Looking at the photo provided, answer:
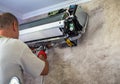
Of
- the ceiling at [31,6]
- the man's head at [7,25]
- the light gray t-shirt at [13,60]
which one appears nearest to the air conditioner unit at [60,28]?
the ceiling at [31,6]

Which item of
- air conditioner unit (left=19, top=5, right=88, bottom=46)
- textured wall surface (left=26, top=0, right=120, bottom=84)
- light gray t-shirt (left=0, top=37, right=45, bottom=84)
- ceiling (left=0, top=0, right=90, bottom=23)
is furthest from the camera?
ceiling (left=0, top=0, right=90, bottom=23)

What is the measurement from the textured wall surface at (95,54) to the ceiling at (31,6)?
36 cm

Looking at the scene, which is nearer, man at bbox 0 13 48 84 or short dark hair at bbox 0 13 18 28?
man at bbox 0 13 48 84

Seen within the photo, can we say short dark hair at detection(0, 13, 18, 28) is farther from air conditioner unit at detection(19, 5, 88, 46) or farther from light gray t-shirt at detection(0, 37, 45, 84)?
air conditioner unit at detection(19, 5, 88, 46)

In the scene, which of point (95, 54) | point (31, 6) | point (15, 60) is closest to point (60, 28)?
point (95, 54)

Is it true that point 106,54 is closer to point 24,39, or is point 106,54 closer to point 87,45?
point 87,45

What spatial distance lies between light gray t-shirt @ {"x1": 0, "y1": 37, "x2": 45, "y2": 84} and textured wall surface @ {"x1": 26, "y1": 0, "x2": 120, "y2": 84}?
2.63 feet

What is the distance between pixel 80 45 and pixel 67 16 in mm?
363

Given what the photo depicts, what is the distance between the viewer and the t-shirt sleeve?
56.5 inches

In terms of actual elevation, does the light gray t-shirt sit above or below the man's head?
below

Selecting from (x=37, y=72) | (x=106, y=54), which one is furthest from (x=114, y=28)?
(x=37, y=72)

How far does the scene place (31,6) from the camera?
2.69 meters

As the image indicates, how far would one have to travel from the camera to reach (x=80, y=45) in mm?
2264

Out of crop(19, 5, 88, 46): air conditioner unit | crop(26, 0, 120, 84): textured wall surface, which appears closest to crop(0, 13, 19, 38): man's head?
crop(19, 5, 88, 46): air conditioner unit
